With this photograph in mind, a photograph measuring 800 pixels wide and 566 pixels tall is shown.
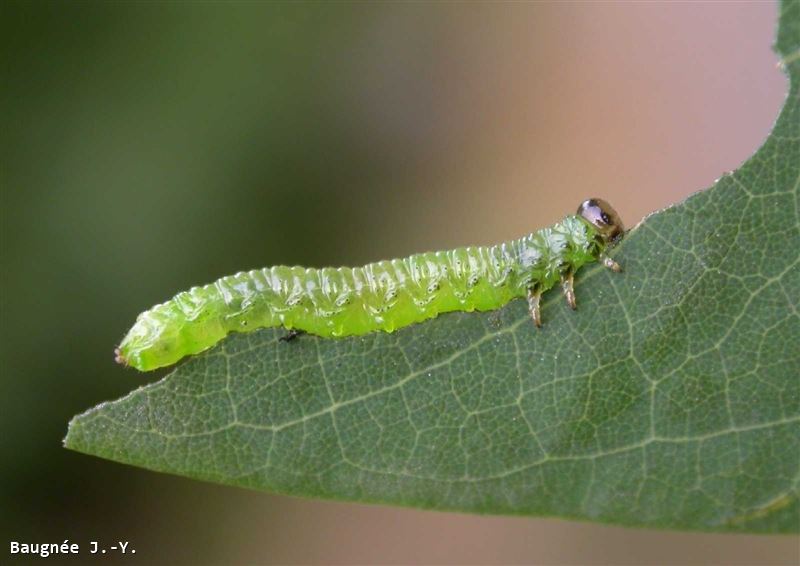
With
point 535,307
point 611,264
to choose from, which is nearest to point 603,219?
point 611,264

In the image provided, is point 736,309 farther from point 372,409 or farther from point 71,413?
point 71,413

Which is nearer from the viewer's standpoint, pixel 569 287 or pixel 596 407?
pixel 596 407

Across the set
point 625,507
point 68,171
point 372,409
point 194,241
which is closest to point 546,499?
point 625,507

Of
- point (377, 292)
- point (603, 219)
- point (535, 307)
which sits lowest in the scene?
point (535, 307)

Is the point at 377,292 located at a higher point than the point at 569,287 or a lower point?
higher

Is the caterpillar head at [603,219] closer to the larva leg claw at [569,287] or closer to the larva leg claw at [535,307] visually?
the larva leg claw at [569,287]

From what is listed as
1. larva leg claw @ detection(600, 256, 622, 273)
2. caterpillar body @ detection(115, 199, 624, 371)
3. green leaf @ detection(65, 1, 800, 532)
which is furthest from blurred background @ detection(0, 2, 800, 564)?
larva leg claw @ detection(600, 256, 622, 273)

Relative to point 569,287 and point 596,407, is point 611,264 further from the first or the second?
point 596,407
